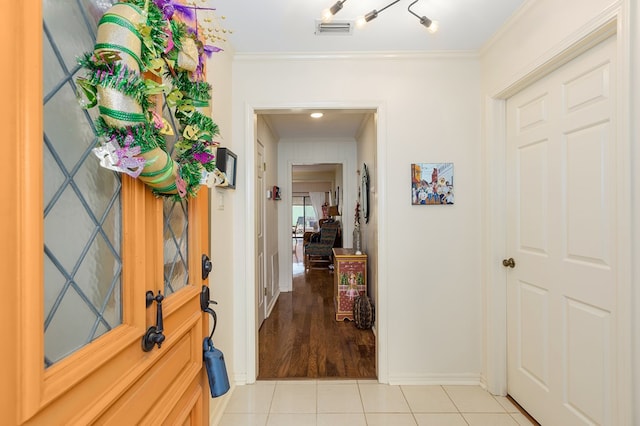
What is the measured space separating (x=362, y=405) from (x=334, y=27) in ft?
8.26

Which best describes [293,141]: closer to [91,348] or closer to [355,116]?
[355,116]

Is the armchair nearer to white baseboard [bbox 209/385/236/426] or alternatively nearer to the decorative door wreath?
white baseboard [bbox 209/385/236/426]

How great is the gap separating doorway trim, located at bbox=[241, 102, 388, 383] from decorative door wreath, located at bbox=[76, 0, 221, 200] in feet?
4.49

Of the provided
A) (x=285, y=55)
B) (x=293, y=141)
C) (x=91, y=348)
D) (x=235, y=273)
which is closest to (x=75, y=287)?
(x=91, y=348)

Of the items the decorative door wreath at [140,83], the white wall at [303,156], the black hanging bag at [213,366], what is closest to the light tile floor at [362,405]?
the black hanging bag at [213,366]

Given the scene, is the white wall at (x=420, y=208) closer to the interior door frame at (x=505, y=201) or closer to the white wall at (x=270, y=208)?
the interior door frame at (x=505, y=201)

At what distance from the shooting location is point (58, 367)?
64 centimetres

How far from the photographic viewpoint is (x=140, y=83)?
0.72 meters

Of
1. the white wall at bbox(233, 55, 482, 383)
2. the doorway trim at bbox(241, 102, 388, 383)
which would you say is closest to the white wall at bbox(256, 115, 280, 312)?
the doorway trim at bbox(241, 102, 388, 383)

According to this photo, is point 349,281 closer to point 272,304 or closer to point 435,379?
point 272,304

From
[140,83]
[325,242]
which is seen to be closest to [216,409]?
[140,83]

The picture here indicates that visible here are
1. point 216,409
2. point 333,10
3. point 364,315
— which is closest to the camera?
point 333,10

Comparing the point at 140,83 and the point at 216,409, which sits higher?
the point at 140,83

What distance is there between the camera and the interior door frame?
1254 millimetres
